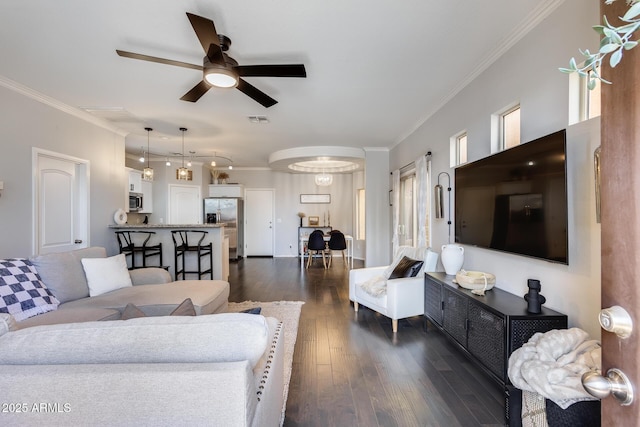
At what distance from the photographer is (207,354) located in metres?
1.00

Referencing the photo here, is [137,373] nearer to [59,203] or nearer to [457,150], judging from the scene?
[457,150]

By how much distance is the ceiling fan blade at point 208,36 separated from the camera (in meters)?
1.76

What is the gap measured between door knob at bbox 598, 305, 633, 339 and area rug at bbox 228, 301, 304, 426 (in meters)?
2.16

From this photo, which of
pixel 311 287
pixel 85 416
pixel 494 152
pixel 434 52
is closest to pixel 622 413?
pixel 85 416

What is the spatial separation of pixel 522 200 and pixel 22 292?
381 cm

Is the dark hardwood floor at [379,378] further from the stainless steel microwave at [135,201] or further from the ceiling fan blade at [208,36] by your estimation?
the stainless steel microwave at [135,201]

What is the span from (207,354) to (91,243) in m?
4.49

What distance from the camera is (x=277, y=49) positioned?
2.49 metres

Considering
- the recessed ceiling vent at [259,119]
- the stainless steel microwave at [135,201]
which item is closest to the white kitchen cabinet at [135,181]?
the stainless steel microwave at [135,201]

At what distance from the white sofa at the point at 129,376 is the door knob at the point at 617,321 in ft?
3.03

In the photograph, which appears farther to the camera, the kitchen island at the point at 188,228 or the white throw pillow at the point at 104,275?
the kitchen island at the point at 188,228

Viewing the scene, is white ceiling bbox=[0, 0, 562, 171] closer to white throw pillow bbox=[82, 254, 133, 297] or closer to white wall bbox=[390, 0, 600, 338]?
white wall bbox=[390, 0, 600, 338]

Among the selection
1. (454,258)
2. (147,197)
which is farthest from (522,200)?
(147,197)

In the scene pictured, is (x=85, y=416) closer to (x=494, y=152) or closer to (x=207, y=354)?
(x=207, y=354)
